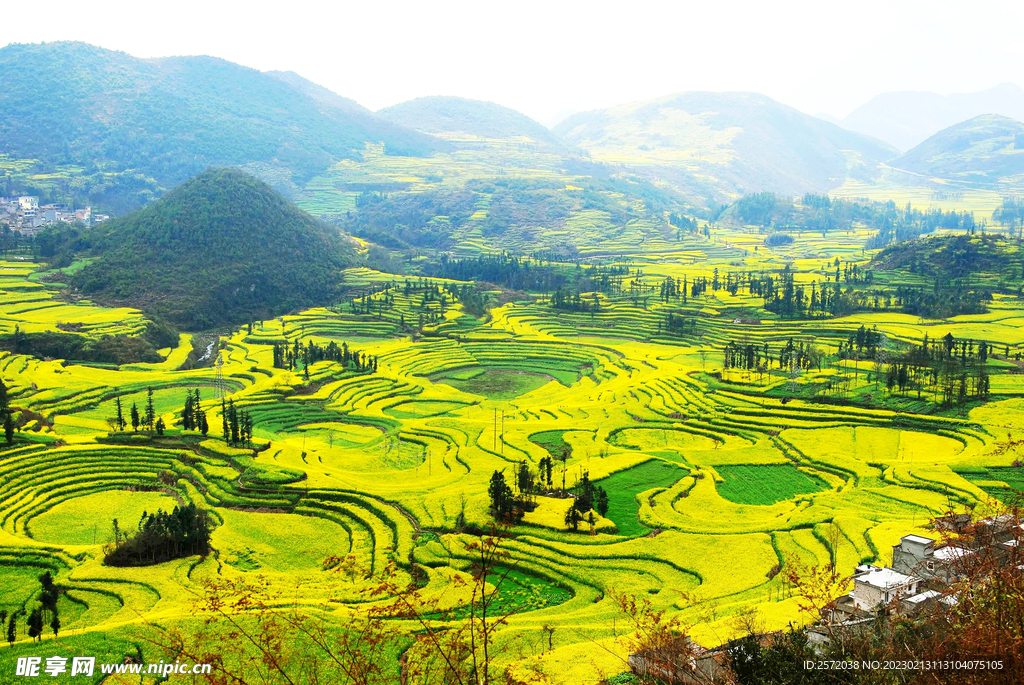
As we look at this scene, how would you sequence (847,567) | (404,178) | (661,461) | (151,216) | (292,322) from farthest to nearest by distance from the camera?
1. (404,178)
2. (151,216)
3. (292,322)
4. (661,461)
5. (847,567)

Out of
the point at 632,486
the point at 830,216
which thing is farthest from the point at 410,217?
the point at 632,486

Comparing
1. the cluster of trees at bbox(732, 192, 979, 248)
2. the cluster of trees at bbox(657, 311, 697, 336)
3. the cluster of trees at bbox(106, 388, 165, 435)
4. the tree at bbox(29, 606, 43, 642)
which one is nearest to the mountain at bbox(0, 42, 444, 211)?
the cluster of trees at bbox(732, 192, 979, 248)

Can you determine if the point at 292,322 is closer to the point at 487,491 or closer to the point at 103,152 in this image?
the point at 487,491

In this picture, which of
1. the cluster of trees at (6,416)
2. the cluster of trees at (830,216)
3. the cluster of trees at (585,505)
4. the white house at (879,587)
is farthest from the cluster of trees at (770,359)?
the cluster of trees at (830,216)

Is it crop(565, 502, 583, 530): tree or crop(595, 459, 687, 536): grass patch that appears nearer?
crop(565, 502, 583, 530): tree

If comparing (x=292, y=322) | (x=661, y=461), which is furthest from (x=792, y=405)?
(x=292, y=322)

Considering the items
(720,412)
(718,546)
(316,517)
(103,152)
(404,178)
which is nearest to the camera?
(718,546)

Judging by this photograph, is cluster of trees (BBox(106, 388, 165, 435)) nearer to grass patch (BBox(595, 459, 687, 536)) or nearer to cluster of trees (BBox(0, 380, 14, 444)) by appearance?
cluster of trees (BBox(0, 380, 14, 444))
